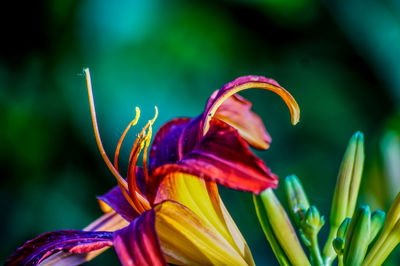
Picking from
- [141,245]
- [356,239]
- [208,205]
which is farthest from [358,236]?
[141,245]

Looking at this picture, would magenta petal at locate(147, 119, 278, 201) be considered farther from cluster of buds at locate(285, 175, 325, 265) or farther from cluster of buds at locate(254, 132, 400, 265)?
cluster of buds at locate(285, 175, 325, 265)

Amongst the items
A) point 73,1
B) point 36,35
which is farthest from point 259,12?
point 36,35

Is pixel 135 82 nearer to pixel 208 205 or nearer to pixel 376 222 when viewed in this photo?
pixel 208 205

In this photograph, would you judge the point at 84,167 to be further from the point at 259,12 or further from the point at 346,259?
the point at 346,259

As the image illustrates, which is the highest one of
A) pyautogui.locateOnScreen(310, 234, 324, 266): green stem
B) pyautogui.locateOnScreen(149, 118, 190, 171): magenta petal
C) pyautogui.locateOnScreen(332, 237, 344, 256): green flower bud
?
pyautogui.locateOnScreen(149, 118, 190, 171): magenta petal

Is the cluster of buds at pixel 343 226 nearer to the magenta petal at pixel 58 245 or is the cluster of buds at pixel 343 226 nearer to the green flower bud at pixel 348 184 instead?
the green flower bud at pixel 348 184

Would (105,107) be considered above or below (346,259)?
above

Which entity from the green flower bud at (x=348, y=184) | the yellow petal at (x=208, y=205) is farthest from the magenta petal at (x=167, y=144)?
the green flower bud at (x=348, y=184)

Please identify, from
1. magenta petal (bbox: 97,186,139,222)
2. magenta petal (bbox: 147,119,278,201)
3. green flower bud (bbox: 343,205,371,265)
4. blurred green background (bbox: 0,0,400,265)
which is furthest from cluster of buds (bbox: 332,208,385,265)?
blurred green background (bbox: 0,0,400,265)
